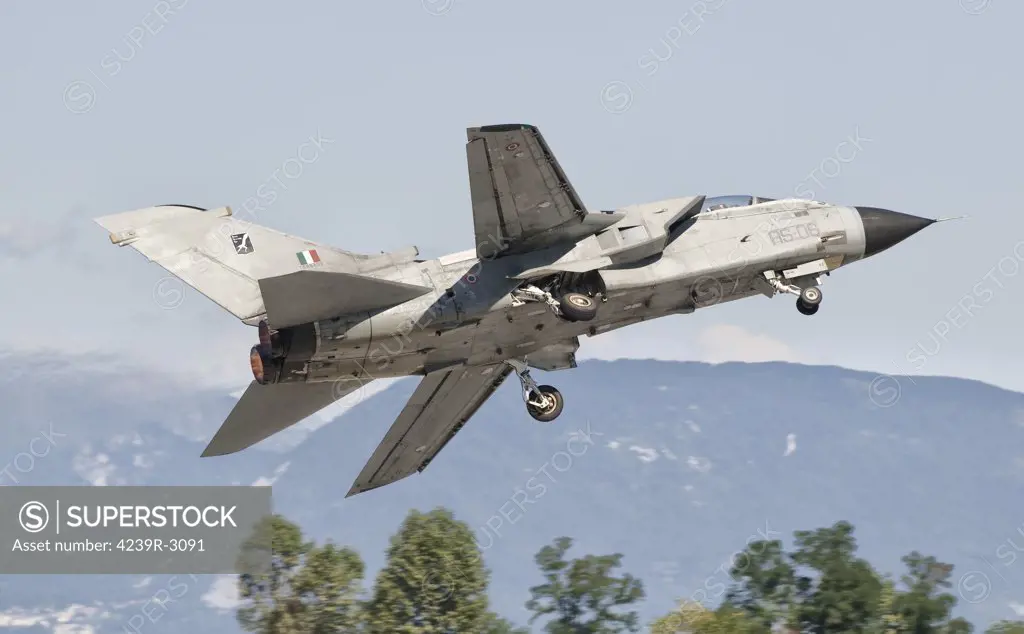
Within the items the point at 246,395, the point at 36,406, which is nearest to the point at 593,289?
the point at 246,395

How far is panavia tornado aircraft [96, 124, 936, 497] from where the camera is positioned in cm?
2217

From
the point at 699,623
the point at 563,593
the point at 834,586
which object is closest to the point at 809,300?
the point at 699,623

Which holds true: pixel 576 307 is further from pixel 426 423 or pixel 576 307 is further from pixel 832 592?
pixel 832 592

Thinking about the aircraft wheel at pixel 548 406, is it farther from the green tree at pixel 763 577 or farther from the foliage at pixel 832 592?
the green tree at pixel 763 577

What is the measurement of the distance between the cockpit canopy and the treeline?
15.0 metres

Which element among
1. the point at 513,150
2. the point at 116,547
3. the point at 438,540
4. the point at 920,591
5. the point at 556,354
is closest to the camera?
the point at 513,150

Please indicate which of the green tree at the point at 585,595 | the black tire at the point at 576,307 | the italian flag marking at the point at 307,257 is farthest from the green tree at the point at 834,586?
the italian flag marking at the point at 307,257

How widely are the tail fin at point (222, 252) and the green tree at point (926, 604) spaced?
30024 millimetres

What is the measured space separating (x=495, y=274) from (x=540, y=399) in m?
3.39

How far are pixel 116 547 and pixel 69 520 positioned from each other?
6848 mm

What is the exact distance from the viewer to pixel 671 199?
2461 cm

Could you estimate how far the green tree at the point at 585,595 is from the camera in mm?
47000

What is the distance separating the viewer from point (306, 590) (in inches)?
1547

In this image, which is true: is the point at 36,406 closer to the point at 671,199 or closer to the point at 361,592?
the point at 361,592
